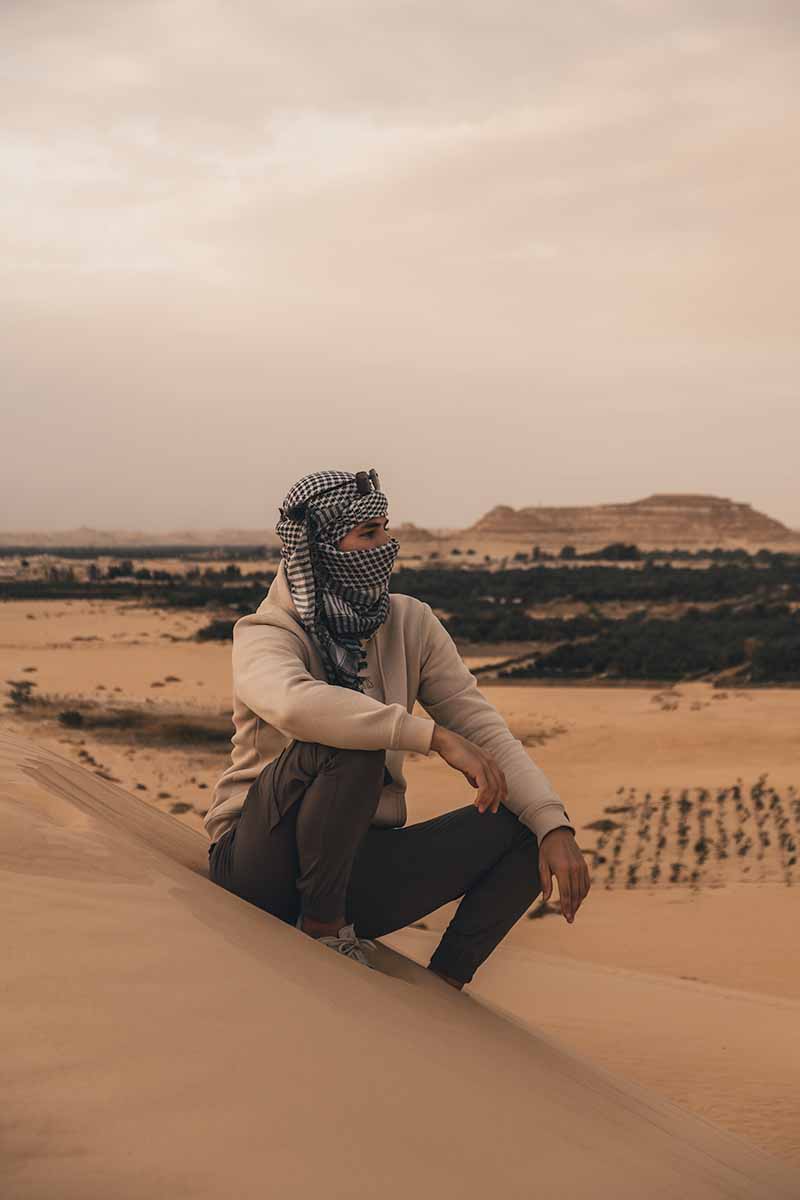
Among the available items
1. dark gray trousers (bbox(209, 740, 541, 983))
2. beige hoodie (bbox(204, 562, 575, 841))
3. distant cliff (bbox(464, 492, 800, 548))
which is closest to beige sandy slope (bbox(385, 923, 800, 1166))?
dark gray trousers (bbox(209, 740, 541, 983))

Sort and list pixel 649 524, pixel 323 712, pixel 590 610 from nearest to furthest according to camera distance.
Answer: pixel 323 712 → pixel 590 610 → pixel 649 524

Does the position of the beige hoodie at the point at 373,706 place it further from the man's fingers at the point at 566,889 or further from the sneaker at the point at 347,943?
the sneaker at the point at 347,943

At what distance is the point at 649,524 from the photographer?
128 metres

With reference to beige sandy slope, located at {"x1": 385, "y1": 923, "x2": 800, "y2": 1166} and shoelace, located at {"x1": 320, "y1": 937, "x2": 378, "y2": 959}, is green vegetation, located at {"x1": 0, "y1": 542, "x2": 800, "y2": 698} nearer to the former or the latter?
beige sandy slope, located at {"x1": 385, "y1": 923, "x2": 800, "y2": 1166}

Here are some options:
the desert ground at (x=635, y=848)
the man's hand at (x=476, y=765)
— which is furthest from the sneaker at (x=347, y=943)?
the desert ground at (x=635, y=848)

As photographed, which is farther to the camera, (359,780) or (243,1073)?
(359,780)

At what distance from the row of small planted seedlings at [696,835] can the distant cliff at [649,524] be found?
105003 mm

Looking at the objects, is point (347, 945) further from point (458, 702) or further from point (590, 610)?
point (590, 610)

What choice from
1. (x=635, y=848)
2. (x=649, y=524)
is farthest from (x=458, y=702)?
(x=649, y=524)

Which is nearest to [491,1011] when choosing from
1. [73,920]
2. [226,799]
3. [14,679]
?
[226,799]

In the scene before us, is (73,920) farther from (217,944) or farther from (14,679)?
(14,679)

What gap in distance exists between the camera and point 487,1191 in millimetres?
1991

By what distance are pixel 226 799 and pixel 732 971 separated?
390 centimetres

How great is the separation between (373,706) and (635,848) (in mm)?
7084
